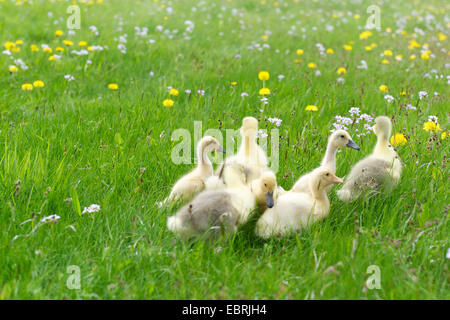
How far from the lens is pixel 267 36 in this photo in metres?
9.86

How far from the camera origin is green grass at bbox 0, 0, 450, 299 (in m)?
2.91

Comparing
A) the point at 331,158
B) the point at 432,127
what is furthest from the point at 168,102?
the point at 432,127

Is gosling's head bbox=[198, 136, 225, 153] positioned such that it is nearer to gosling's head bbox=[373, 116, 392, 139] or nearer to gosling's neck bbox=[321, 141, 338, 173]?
gosling's neck bbox=[321, 141, 338, 173]

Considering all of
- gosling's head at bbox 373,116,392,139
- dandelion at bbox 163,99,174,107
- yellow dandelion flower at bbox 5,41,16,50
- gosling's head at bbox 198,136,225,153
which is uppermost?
yellow dandelion flower at bbox 5,41,16,50

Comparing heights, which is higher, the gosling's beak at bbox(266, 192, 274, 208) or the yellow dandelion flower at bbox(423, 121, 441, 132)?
the yellow dandelion flower at bbox(423, 121, 441, 132)

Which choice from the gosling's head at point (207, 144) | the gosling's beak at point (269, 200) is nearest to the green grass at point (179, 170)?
the gosling's beak at point (269, 200)

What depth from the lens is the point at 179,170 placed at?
434 cm

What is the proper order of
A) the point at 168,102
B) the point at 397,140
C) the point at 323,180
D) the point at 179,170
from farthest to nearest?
the point at 168,102, the point at 397,140, the point at 179,170, the point at 323,180

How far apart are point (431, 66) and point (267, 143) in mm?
4788

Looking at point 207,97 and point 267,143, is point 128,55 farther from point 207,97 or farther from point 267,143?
point 267,143

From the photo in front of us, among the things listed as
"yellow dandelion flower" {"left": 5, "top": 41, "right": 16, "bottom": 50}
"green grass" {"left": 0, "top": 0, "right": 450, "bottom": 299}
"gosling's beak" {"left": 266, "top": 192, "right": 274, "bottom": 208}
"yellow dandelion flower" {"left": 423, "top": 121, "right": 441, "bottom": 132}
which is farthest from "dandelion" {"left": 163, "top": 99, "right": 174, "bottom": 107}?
"yellow dandelion flower" {"left": 5, "top": 41, "right": 16, "bottom": 50}

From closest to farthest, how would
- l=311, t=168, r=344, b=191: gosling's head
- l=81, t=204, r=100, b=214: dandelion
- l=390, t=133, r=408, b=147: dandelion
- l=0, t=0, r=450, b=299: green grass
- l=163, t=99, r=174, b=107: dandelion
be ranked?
1. l=0, t=0, r=450, b=299: green grass
2. l=81, t=204, r=100, b=214: dandelion
3. l=311, t=168, r=344, b=191: gosling's head
4. l=390, t=133, r=408, b=147: dandelion
5. l=163, t=99, r=174, b=107: dandelion

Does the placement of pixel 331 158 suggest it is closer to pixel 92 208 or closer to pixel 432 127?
pixel 432 127

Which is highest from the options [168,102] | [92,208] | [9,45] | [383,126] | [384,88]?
[9,45]
